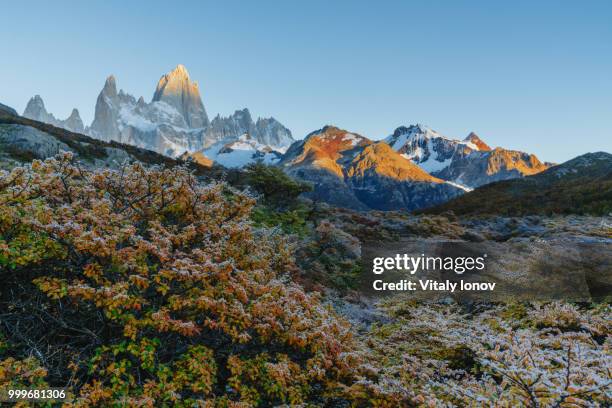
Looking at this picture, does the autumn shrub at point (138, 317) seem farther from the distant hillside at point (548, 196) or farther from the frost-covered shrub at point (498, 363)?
the distant hillside at point (548, 196)

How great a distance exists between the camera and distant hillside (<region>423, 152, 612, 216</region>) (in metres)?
27.7

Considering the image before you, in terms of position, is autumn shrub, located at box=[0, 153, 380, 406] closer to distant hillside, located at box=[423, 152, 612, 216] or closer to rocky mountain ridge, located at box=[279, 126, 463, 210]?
distant hillside, located at box=[423, 152, 612, 216]

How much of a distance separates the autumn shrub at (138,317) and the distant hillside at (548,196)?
26.5m

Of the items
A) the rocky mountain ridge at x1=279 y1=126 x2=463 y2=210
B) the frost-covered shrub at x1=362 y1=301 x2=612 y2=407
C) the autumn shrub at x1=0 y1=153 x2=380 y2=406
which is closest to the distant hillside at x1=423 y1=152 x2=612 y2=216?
the frost-covered shrub at x1=362 y1=301 x2=612 y2=407

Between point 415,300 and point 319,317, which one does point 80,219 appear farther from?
point 415,300

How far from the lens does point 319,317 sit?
22.7 feet

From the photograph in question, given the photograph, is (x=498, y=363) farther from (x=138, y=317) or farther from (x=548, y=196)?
(x=548, y=196)

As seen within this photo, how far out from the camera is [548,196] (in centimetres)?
3309

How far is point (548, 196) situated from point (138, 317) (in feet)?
118

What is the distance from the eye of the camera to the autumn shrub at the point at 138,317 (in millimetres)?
4969

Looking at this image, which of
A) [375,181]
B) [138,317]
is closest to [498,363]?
[138,317]

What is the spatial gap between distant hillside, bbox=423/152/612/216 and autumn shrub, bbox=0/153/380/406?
86.8 feet

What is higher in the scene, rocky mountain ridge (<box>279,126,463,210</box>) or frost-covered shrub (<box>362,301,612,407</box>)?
rocky mountain ridge (<box>279,126,463,210</box>)

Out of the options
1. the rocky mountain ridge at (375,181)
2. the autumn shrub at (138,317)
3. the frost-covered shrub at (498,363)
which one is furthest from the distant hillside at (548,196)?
the rocky mountain ridge at (375,181)
